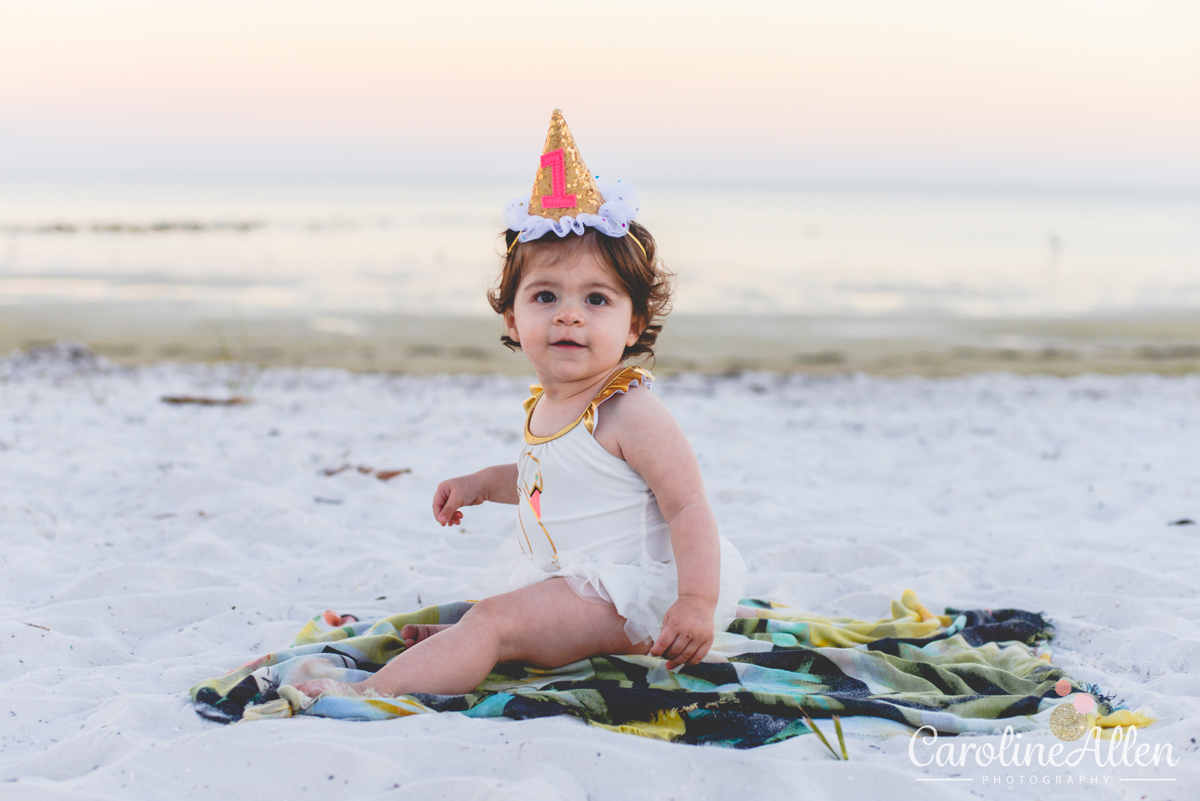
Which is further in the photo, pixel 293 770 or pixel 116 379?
pixel 116 379

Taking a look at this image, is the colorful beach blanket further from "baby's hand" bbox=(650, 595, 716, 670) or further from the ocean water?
the ocean water

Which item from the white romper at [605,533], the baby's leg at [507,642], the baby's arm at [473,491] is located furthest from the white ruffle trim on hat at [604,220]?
the baby's leg at [507,642]

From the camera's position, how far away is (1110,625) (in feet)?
9.77

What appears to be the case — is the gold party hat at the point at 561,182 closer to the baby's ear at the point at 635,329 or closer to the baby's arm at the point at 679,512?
the baby's ear at the point at 635,329

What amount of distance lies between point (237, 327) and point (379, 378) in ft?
11.4

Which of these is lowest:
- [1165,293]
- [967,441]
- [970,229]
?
[967,441]

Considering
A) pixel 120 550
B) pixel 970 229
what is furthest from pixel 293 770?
pixel 970 229

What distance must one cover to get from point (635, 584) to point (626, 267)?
0.81m

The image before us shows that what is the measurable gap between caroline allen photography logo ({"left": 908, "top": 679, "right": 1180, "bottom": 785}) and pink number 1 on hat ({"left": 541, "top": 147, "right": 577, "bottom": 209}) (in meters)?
1.53

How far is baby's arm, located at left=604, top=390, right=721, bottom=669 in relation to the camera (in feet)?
6.93

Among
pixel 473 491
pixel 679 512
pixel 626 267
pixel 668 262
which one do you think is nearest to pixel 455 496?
pixel 473 491

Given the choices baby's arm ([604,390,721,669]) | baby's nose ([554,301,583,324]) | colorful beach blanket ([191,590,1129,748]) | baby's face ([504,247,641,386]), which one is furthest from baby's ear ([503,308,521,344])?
colorful beach blanket ([191,590,1129,748])

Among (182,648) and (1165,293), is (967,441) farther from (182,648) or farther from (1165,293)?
(1165,293)

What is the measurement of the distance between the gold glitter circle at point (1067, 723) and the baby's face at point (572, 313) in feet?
4.55
